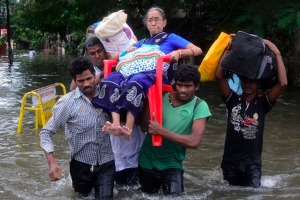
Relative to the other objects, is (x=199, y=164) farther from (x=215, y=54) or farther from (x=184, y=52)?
(x=184, y=52)

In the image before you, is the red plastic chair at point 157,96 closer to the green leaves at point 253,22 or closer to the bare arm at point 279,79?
the bare arm at point 279,79

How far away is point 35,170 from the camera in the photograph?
6.84 metres

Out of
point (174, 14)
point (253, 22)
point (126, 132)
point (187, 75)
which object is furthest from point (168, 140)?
point (174, 14)

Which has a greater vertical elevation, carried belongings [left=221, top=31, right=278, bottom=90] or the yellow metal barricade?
carried belongings [left=221, top=31, right=278, bottom=90]

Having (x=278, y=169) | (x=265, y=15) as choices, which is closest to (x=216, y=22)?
(x=265, y=15)

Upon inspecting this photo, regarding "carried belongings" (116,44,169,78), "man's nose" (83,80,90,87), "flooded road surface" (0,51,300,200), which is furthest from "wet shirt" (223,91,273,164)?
"man's nose" (83,80,90,87)

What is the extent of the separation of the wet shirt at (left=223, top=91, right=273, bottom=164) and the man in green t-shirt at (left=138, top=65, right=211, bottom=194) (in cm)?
63

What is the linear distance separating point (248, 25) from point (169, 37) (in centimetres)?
488

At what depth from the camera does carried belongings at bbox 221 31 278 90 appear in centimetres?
480

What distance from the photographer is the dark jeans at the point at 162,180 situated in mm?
4688

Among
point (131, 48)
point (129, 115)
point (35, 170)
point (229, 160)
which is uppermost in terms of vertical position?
point (131, 48)

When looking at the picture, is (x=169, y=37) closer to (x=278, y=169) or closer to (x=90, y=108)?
(x=90, y=108)

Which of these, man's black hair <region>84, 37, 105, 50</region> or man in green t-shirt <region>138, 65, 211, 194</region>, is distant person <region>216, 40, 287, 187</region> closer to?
man in green t-shirt <region>138, 65, 211, 194</region>

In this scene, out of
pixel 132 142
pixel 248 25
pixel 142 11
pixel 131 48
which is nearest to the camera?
pixel 131 48
